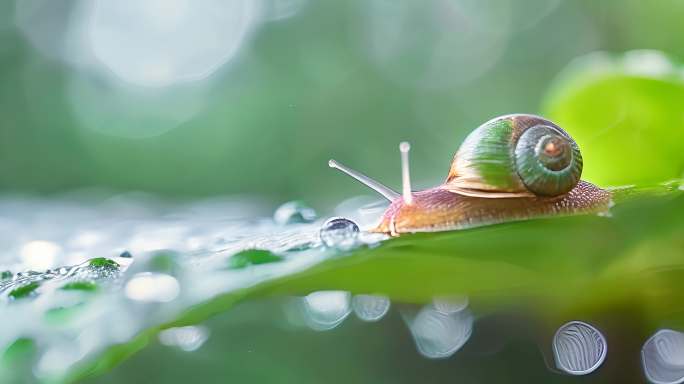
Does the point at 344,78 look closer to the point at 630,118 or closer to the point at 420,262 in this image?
the point at 630,118

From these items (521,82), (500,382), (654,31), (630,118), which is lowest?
(500,382)

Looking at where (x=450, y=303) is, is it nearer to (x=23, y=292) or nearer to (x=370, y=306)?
(x=370, y=306)

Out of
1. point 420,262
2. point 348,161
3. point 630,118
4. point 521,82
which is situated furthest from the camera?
point 521,82

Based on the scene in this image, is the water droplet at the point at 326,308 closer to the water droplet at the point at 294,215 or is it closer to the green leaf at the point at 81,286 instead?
the green leaf at the point at 81,286

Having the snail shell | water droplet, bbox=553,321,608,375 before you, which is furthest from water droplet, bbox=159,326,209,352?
the snail shell

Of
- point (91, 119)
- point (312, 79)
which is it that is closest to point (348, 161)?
point (312, 79)

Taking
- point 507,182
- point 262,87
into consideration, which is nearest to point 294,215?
point 507,182
